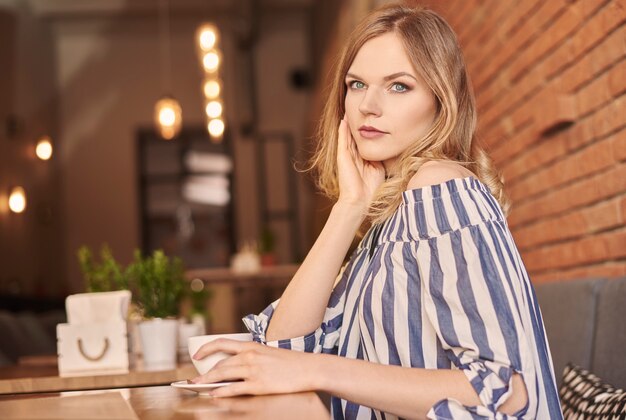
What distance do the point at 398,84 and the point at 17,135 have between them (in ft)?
27.5

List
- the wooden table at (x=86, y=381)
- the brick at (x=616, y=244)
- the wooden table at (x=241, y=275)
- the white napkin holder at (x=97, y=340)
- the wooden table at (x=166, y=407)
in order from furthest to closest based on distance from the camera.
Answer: the wooden table at (x=241, y=275), the brick at (x=616, y=244), the white napkin holder at (x=97, y=340), the wooden table at (x=86, y=381), the wooden table at (x=166, y=407)

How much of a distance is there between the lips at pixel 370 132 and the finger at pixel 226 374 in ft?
1.74

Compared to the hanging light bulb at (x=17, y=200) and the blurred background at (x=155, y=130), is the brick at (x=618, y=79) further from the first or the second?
the hanging light bulb at (x=17, y=200)

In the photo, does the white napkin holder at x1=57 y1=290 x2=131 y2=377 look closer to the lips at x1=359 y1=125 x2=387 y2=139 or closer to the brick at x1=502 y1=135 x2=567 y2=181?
the lips at x1=359 y1=125 x2=387 y2=139

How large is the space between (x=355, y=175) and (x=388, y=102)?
Answer: 0.56 feet

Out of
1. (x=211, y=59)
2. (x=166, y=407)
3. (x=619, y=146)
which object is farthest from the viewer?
(x=211, y=59)

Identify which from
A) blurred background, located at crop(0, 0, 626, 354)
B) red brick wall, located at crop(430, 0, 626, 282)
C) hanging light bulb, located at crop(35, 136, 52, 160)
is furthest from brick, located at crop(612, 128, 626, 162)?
hanging light bulb, located at crop(35, 136, 52, 160)

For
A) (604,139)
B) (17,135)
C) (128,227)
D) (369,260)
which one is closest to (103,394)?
(369,260)

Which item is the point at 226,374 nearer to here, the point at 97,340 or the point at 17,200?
the point at 97,340

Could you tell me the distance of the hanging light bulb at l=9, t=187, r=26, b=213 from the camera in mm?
8945

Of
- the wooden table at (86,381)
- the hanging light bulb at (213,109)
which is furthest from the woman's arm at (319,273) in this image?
the hanging light bulb at (213,109)

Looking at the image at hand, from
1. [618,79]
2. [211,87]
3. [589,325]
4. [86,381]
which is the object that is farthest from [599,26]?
[211,87]

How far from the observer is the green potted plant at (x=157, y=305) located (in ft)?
7.41

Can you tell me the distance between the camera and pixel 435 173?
4.81 feet
